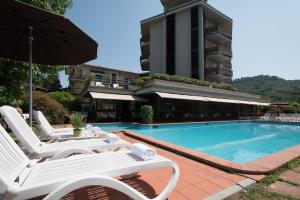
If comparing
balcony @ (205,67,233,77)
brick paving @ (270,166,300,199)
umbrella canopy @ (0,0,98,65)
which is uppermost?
balcony @ (205,67,233,77)

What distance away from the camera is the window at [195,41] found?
30125 millimetres

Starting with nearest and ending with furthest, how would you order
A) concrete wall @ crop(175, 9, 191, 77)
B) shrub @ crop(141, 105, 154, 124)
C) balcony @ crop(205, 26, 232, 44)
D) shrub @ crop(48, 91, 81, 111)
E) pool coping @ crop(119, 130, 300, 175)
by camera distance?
pool coping @ crop(119, 130, 300, 175) → shrub @ crop(141, 105, 154, 124) → shrub @ crop(48, 91, 81, 111) → balcony @ crop(205, 26, 232, 44) → concrete wall @ crop(175, 9, 191, 77)

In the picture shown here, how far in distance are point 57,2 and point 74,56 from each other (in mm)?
4936

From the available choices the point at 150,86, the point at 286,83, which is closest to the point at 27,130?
the point at 150,86

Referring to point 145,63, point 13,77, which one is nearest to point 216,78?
point 145,63

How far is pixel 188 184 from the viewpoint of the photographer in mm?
3281

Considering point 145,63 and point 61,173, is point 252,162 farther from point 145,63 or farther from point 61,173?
point 145,63

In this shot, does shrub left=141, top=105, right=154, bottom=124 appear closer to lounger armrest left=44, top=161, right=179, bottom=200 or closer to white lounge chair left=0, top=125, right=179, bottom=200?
white lounge chair left=0, top=125, right=179, bottom=200

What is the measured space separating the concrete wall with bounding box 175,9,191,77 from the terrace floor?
27544 millimetres

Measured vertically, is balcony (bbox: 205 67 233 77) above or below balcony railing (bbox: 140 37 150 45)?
below

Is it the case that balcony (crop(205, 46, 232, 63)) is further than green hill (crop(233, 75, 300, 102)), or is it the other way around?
green hill (crop(233, 75, 300, 102))

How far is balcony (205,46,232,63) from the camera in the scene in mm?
30175

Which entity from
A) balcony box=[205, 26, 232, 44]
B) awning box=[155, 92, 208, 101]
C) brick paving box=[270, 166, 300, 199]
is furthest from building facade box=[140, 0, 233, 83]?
brick paving box=[270, 166, 300, 199]

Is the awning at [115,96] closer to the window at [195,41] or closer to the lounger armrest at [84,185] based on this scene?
the window at [195,41]
